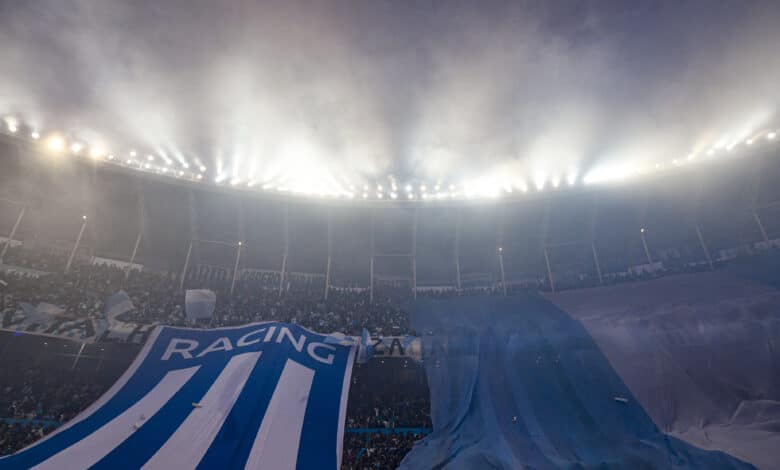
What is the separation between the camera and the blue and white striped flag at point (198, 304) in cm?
1753

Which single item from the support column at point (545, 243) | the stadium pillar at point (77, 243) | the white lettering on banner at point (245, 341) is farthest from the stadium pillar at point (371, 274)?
the stadium pillar at point (77, 243)

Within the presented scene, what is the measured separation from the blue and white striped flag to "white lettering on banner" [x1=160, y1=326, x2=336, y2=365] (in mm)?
2245

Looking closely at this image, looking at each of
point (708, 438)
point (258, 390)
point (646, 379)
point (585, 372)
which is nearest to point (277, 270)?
point (258, 390)

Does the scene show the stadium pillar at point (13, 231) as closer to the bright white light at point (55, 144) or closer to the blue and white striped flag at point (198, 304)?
the bright white light at point (55, 144)

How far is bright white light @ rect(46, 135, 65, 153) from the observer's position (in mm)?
20203

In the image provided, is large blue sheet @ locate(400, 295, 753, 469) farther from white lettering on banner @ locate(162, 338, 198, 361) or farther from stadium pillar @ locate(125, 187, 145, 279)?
stadium pillar @ locate(125, 187, 145, 279)

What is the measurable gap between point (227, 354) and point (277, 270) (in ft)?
42.1

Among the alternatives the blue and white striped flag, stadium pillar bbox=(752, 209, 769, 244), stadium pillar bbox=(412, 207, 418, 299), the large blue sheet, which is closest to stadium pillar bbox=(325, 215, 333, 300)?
stadium pillar bbox=(412, 207, 418, 299)

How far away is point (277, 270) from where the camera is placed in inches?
1060

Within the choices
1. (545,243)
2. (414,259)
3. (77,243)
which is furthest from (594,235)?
(77,243)

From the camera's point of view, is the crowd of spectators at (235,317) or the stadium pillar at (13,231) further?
the stadium pillar at (13,231)

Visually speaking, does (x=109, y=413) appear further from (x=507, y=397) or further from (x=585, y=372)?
(x=585, y=372)

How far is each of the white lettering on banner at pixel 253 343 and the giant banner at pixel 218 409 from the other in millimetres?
45

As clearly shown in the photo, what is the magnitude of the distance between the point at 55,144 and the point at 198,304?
1369 cm
